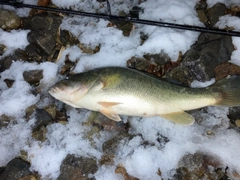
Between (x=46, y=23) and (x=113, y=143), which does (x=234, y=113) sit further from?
(x=46, y=23)

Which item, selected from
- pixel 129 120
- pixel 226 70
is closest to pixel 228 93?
pixel 226 70

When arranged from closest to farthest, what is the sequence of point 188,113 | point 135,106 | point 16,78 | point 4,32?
1. point 135,106
2. point 188,113
3. point 16,78
4. point 4,32

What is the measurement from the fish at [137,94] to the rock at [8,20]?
1.87 metres

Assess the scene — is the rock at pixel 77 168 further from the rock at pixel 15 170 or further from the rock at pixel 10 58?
the rock at pixel 10 58

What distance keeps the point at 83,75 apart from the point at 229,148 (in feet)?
7.05

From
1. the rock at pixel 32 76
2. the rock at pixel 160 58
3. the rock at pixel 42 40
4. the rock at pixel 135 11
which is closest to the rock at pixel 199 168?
the rock at pixel 160 58

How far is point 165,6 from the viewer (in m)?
4.02

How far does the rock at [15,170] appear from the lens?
3.13 meters

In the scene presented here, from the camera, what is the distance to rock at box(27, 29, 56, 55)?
3871 millimetres

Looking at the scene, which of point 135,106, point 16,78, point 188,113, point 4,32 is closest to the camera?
point 135,106

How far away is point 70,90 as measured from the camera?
3.03 m

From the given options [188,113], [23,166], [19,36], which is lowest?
[23,166]

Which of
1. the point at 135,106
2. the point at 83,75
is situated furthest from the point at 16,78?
the point at 135,106

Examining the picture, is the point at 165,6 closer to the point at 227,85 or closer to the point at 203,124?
the point at 227,85
